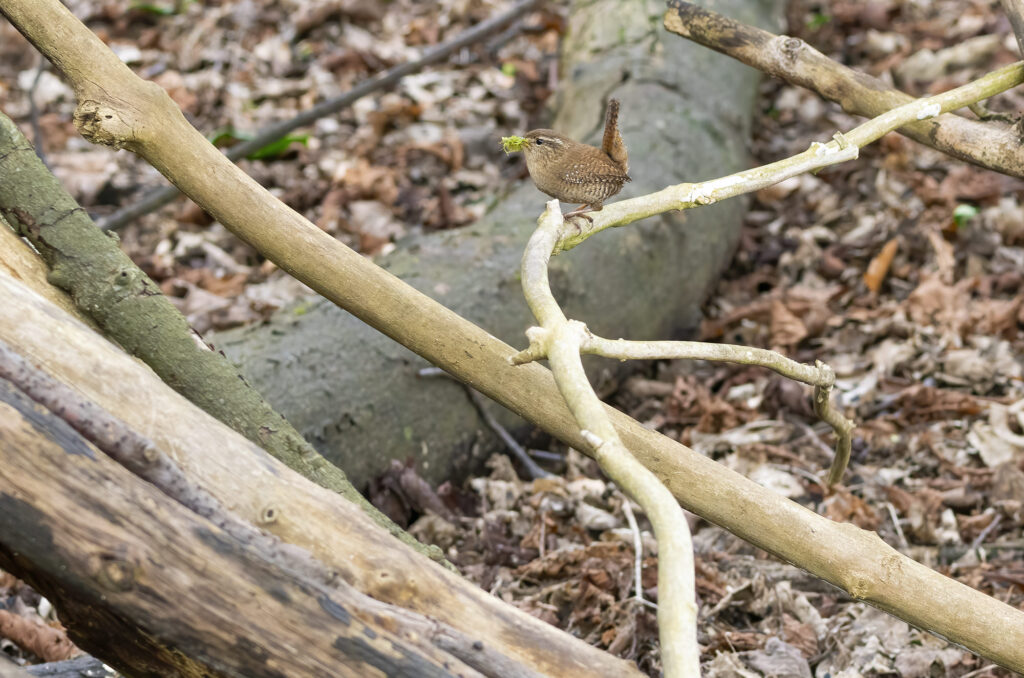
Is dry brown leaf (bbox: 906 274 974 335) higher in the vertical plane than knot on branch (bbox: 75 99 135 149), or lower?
higher

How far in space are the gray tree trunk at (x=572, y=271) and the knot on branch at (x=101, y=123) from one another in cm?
139

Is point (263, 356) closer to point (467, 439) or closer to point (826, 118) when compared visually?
point (467, 439)

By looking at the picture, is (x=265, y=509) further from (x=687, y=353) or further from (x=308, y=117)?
(x=308, y=117)

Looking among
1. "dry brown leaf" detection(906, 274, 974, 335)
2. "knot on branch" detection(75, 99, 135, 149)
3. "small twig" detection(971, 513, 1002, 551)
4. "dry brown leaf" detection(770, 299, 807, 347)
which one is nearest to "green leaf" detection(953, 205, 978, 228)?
"dry brown leaf" detection(906, 274, 974, 335)

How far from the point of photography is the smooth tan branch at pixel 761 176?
79.5 inches

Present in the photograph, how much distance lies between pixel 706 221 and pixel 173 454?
3560 mm

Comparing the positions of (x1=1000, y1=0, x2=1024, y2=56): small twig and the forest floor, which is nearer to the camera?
(x1=1000, y1=0, x2=1024, y2=56): small twig

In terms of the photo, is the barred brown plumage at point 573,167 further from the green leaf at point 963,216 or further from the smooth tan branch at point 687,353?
the green leaf at point 963,216

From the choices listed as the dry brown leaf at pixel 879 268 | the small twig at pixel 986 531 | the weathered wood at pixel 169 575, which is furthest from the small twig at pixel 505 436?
the weathered wood at pixel 169 575

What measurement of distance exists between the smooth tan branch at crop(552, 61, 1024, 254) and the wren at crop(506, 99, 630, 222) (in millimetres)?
333

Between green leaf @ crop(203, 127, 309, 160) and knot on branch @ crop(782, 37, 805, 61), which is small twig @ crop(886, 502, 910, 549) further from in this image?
green leaf @ crop(203, 127, 309, 160)

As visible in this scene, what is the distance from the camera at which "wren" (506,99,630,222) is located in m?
2.50

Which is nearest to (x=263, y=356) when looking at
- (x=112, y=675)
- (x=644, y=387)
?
(x=112, y=675)

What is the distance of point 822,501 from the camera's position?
318cm
